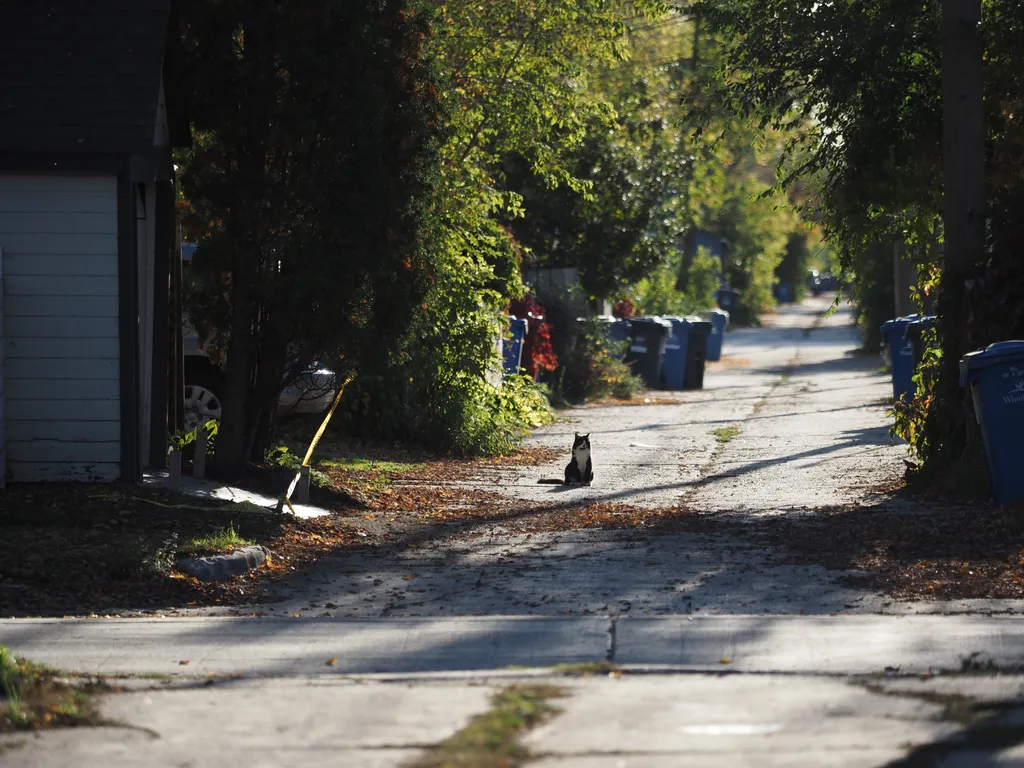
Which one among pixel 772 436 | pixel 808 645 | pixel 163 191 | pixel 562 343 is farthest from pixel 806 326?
pixel 808 645

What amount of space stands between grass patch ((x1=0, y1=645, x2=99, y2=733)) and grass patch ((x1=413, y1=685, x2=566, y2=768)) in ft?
4.58

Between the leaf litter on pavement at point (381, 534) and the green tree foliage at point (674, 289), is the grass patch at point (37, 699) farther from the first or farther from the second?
the green tree foliage at point (674, 289)

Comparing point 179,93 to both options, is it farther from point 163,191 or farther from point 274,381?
point 274,381

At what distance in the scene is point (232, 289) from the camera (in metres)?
11.4

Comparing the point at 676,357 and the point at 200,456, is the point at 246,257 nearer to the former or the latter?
the point at 200,456

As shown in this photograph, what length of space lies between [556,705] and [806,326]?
53.2 m

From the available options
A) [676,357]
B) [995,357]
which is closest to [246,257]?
[995,357]

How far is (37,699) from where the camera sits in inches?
206

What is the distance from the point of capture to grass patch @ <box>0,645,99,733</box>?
16.5ft

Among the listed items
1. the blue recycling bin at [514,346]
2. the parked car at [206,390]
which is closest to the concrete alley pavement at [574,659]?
the parked car at [206,390]

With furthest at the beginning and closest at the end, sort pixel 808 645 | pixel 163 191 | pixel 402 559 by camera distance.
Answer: pixel 163 191 → pixel 402 559 → pixel 808 645

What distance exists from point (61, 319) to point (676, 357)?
18488 millimetres

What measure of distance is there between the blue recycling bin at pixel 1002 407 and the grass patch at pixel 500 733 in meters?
5.83

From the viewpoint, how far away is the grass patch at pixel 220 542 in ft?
28.1
